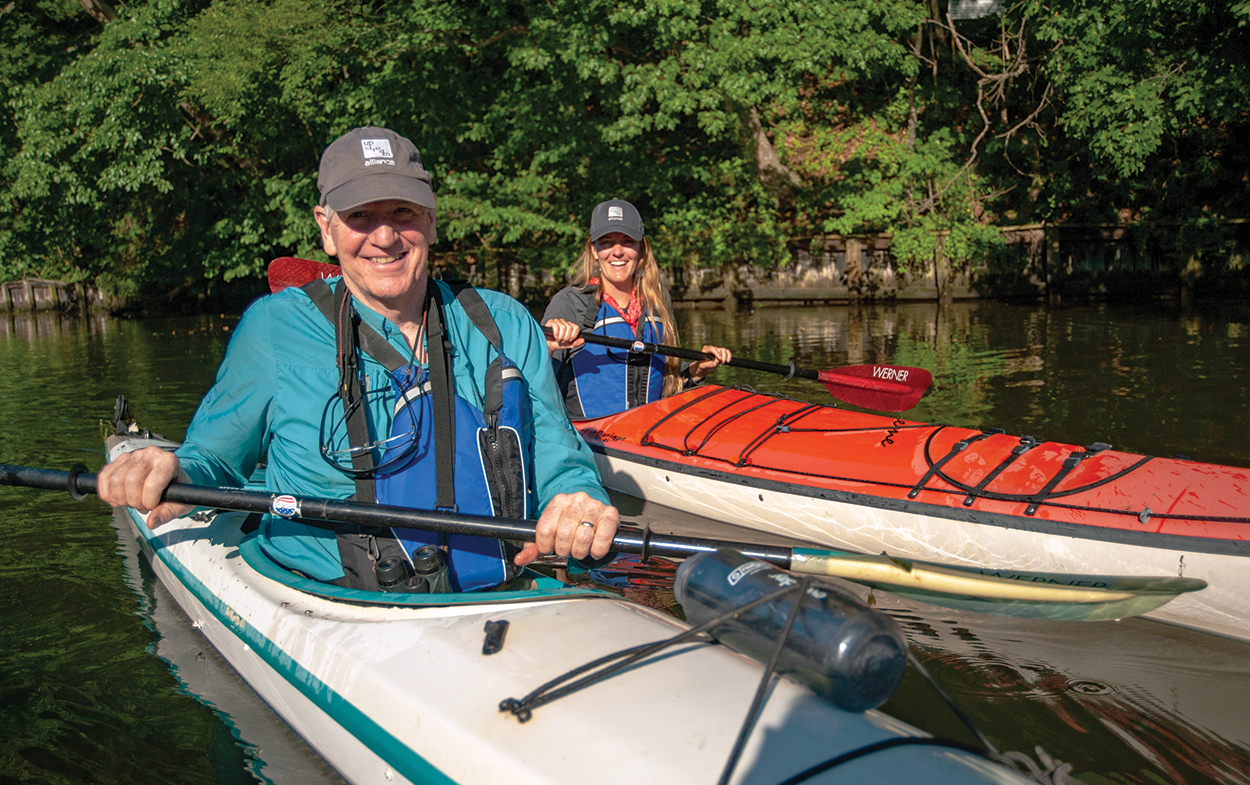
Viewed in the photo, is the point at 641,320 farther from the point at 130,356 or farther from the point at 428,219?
the point at 130,356

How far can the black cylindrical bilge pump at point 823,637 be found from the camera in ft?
5.24

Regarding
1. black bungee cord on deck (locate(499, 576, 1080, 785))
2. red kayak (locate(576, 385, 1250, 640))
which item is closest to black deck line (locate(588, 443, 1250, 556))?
red kayak (locate(576, 385, 1250, 640))

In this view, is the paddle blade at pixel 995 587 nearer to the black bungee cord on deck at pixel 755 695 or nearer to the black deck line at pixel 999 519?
the black bungee cord on deck at pixel 755 695

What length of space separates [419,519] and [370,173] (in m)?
0.87

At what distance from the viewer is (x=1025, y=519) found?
12.3ft

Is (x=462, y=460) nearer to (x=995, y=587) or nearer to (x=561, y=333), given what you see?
(x=995, y=587)

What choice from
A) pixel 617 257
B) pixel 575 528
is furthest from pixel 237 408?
pixel 617 257

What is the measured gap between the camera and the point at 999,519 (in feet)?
12.5

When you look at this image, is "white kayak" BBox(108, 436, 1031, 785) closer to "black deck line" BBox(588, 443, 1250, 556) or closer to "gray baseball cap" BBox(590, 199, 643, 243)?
"black deck line" BBox(588, 443, 1250, 556)

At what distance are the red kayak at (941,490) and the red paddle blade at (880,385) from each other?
71cm

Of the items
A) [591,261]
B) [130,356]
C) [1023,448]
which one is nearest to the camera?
[1023,448]

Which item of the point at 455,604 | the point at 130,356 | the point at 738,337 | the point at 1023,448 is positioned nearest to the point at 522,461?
the point at 455,604

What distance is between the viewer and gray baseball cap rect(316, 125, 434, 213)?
2.27 metres

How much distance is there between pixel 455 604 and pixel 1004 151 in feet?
54.7
